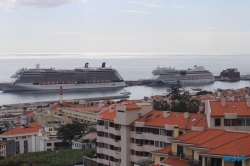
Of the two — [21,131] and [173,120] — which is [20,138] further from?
[173,120]

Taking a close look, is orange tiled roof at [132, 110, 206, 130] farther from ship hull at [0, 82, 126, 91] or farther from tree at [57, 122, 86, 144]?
ship hull at [0, 82, 126, 91]

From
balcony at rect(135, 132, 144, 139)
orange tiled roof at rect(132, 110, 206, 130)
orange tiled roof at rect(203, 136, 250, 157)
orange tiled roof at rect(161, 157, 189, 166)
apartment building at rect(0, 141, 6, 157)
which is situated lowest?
apartment building at rect(0, 141, 6, 157)

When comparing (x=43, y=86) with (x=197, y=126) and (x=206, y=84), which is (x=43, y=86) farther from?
(x=197, y=126)

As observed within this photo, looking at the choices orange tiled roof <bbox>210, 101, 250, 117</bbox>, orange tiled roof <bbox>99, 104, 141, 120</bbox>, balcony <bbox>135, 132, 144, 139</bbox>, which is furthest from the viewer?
orange tiled roof <bbox>99, 104, 141, 120</bbox>

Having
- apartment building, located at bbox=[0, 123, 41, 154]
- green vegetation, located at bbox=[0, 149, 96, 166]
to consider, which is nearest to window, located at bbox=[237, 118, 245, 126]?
green vegetation, located at bbox=[0, 149, 96, 166]

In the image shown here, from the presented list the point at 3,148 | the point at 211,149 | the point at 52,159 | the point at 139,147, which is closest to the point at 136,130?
the point at 139,147

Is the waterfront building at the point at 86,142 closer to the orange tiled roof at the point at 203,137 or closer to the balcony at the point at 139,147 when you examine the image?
the balcony at the point at 139,147

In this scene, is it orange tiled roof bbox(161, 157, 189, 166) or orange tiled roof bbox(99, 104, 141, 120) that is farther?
orange tiled roof bbox(99, 104, 141, 120)
